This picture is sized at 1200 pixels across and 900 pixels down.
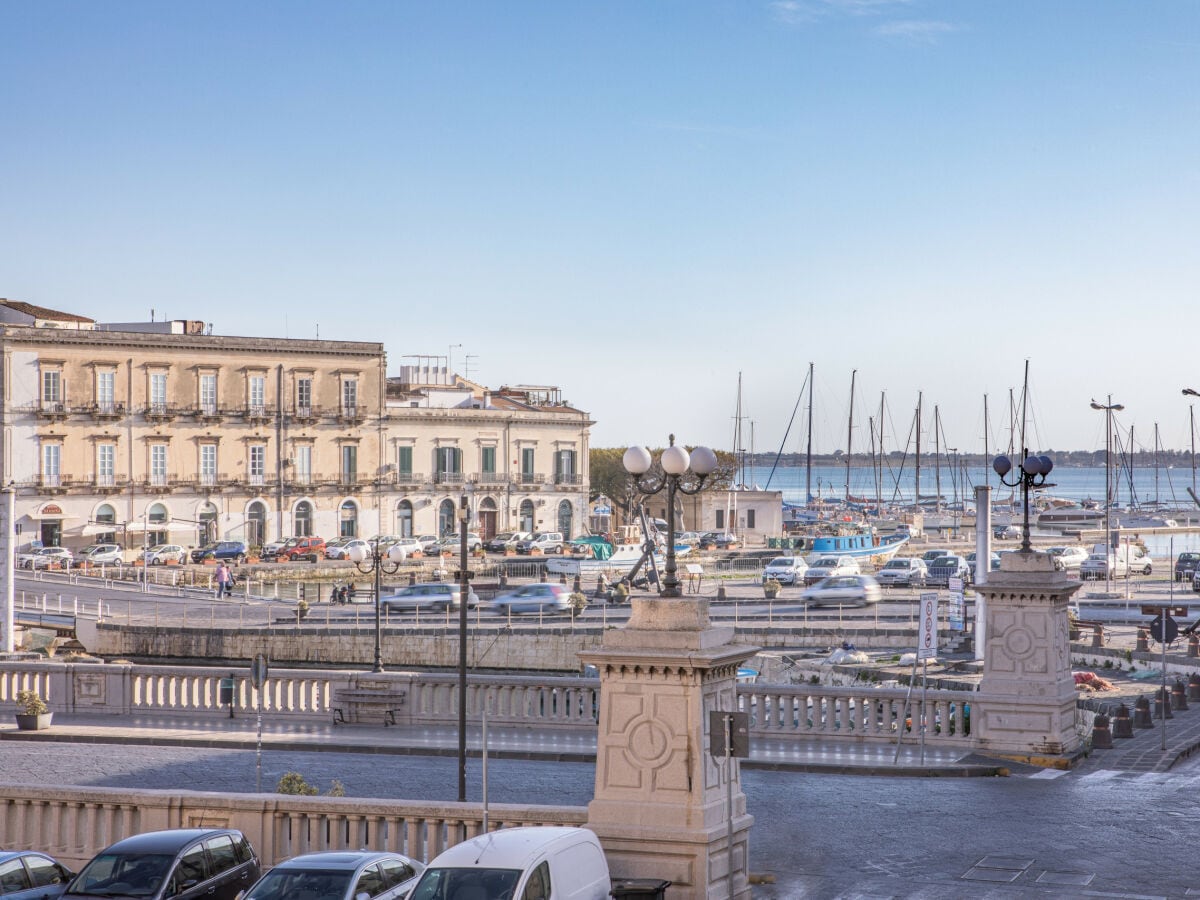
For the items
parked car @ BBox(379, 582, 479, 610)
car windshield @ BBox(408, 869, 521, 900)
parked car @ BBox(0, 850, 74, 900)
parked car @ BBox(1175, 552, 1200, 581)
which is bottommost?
parked car @ BBox(379, 582, 479, 610)

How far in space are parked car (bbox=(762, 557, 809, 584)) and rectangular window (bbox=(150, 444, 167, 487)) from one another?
108 ft

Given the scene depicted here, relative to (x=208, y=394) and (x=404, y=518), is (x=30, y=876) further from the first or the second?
(x=404, y=518)

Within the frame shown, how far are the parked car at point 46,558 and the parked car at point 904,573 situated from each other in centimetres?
3475

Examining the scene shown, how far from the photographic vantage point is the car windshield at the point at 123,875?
11.7m

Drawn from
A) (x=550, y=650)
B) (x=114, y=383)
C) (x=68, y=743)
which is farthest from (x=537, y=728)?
(x=114, y=383)

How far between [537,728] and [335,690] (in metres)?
3.47

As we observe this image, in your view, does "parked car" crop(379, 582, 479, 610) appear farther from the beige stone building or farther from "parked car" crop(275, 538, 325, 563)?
the beige stone building

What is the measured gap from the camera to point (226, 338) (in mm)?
81625

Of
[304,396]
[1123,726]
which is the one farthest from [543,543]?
[1123,726]

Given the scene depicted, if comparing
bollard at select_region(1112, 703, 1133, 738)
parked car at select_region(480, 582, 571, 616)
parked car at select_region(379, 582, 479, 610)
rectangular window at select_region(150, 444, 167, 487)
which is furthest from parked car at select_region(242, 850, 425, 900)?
rectangular window at select_region(150, 444, 167, 487)

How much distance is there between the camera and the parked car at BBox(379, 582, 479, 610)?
5484 cm

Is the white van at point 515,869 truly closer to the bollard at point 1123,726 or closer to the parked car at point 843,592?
the bollard at point 1123,726

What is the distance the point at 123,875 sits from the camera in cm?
1185

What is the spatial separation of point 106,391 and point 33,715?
57.4 metres
